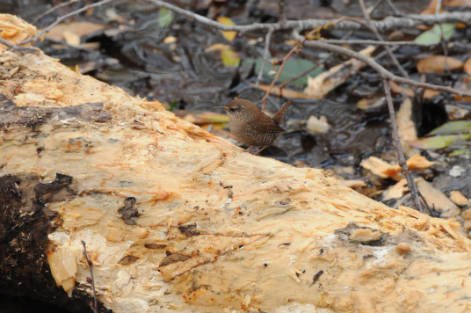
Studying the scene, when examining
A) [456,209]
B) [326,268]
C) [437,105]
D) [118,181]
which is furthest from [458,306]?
[437,105]

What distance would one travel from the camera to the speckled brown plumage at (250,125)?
186 inches

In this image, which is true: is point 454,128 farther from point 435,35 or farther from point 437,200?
point 435,35

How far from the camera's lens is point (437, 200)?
15.3 feet

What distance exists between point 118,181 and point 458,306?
4.59ft

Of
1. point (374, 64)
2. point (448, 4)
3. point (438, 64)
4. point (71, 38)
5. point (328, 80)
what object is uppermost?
point (374, 64)

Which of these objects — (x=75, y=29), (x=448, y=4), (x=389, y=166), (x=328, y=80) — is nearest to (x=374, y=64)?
(x=389, y=166)

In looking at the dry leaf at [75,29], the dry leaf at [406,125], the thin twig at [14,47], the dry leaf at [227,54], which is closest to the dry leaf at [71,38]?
the dry leaf at [75,29]

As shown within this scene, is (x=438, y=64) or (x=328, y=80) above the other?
(x=438, y=64)

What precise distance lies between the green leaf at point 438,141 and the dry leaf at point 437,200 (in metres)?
0.44

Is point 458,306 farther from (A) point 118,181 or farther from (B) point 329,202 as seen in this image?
(A) point 118,181

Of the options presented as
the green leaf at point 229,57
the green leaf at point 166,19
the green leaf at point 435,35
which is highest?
the green leaf at point 435,35

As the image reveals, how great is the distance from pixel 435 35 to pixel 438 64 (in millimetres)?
283

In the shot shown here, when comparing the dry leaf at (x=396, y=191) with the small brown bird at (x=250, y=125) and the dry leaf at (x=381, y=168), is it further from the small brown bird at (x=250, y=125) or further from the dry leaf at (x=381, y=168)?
the small brown bird at (x=250, y=125)

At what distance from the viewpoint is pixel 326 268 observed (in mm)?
2557
